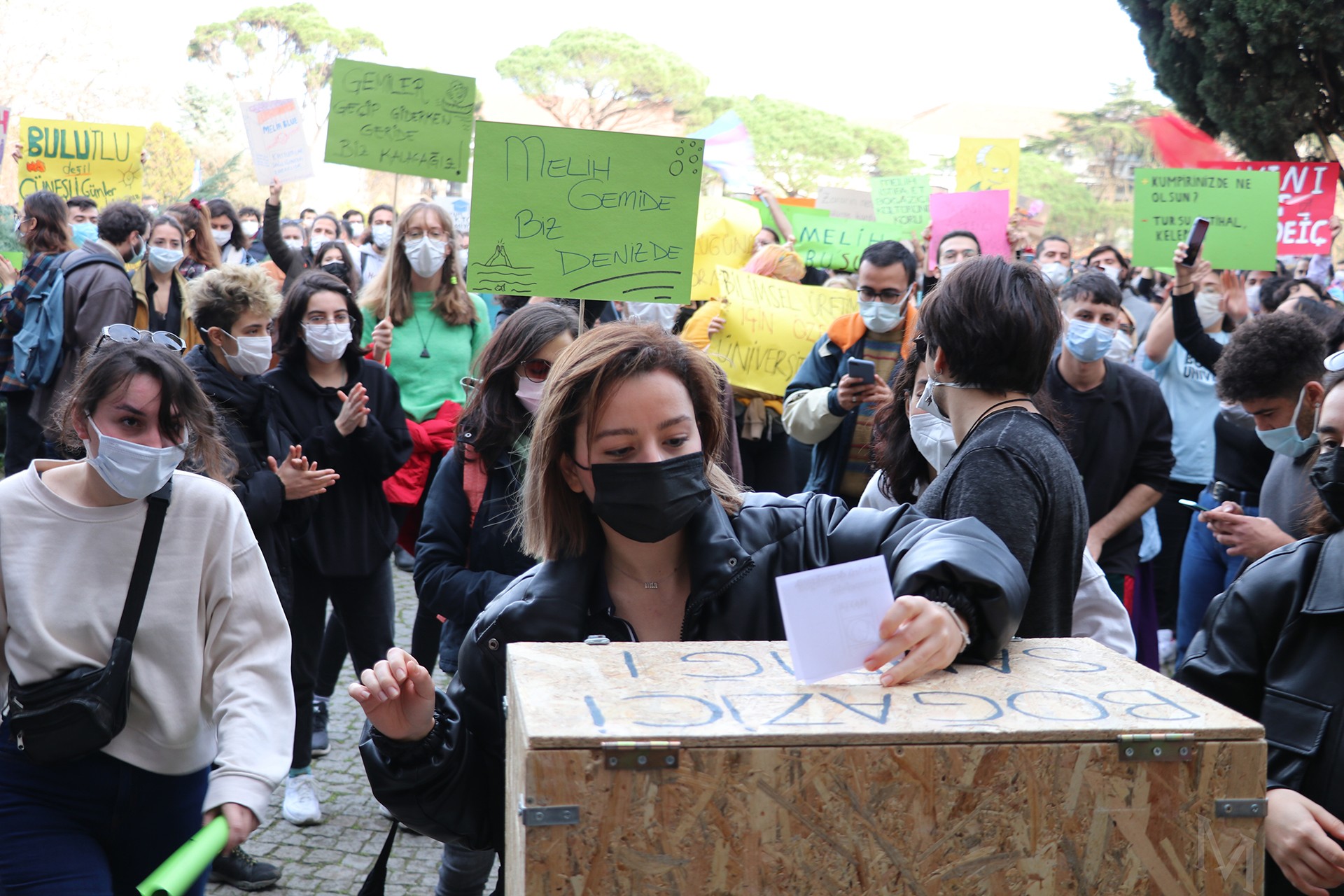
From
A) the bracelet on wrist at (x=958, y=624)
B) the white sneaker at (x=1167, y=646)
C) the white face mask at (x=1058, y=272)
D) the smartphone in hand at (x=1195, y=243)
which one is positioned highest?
the smartphone in hand at (x=1195, y=243)

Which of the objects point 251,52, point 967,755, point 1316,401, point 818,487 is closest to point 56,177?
point 818,487

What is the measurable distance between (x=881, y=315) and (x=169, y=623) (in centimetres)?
330

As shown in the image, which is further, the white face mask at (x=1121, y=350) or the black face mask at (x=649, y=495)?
the white face mask at (x=1121, y=350)

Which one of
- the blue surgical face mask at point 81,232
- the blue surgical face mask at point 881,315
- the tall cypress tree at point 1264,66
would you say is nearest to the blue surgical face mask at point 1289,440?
the blue surgical face mask at point 881,315

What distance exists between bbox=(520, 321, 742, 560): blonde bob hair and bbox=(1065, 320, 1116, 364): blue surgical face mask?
2983 mm

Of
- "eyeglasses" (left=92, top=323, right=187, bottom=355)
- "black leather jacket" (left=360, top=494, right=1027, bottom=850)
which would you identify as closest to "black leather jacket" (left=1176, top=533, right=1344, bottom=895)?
"black leather jacket" (left=360, top=494, right=1027, bottom=850)

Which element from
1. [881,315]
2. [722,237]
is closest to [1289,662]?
[881,315]

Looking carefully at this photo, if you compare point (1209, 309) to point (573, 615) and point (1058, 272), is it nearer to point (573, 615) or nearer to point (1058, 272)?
point (1058, 272)

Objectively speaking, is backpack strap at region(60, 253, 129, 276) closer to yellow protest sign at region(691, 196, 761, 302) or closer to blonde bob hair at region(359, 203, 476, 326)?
blonde bob hair at region(359, 203, 476, 326)

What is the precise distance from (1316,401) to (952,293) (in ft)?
4.80

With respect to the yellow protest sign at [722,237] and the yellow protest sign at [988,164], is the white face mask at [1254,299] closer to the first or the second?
the yellow protest sign at [988,164]

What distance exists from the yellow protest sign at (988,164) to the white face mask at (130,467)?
8242 mm

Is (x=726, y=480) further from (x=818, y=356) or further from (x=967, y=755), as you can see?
(x=818, y=356)

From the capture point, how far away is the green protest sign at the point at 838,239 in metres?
9.22
